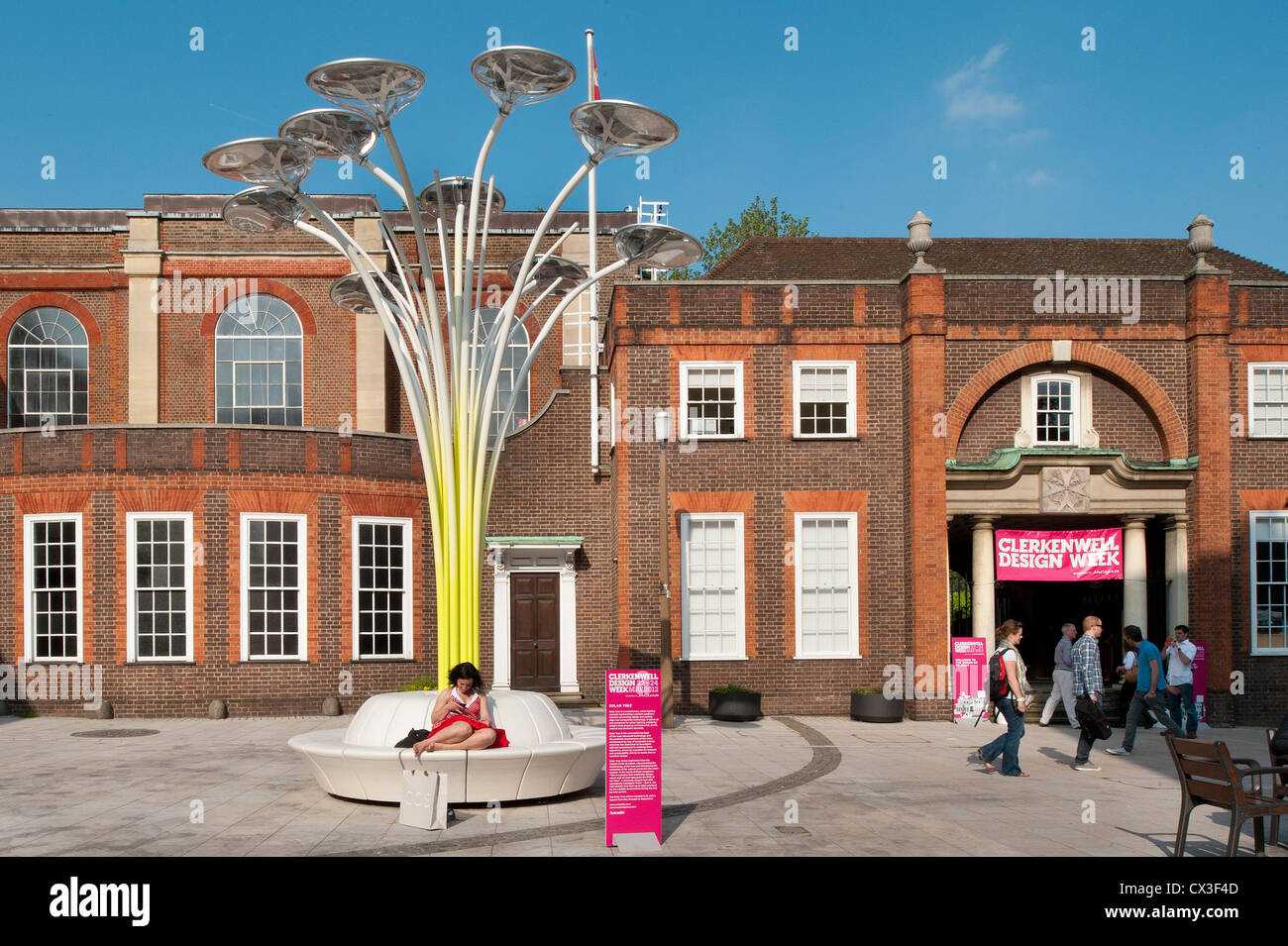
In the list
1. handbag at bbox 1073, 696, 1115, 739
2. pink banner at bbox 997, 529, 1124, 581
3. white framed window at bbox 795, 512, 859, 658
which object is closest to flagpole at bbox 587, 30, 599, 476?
white framed window at bbox 795, 512, 859, 658

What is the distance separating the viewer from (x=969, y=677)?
22047 mm

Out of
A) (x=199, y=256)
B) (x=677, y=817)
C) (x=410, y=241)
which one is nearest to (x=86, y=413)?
(x=199, y=256)

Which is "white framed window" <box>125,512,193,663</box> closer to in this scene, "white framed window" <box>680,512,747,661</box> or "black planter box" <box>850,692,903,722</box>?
"white framed window" <box>680,512,747,661</box>

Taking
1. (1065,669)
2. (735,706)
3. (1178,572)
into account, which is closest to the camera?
(1065,669)

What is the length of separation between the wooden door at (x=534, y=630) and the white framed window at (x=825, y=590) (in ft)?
16.1

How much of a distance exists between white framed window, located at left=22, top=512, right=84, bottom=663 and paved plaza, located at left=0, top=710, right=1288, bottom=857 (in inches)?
115

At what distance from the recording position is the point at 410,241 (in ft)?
105

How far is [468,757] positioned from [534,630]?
12681 millimetres

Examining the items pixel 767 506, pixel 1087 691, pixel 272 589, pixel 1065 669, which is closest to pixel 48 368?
pixel 272 589

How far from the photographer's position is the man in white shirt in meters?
17.7

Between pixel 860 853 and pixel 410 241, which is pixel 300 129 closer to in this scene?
pixel 860 853

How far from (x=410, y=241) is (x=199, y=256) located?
17.2 feet

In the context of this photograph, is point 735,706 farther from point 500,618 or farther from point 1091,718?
point 1091,718

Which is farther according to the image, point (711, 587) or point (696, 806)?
point (711, 587)
